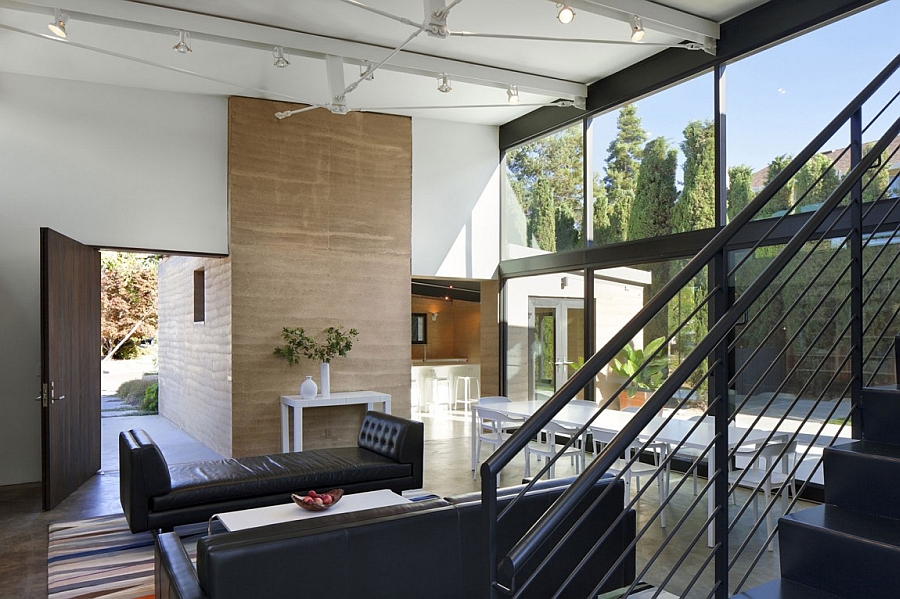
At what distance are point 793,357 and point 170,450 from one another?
7112mm

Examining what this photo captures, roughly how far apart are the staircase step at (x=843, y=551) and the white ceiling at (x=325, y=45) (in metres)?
4.11

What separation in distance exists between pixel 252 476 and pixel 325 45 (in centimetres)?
386

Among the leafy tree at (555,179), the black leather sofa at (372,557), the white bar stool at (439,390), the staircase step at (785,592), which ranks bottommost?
the white bar stool at (439,390)

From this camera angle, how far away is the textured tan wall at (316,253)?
7.47 metres

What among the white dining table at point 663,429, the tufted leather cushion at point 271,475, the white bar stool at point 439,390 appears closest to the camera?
the white dining table at point 663,429

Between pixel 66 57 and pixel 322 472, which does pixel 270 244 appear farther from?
pixel 322 472

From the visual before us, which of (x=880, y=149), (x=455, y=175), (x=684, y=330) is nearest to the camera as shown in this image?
(x=880, y=149)

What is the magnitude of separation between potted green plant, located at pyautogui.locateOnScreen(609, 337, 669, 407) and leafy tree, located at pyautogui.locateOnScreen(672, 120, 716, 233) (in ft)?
4.08

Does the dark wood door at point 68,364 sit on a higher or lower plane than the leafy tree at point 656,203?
lower

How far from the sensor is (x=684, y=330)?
6.75m

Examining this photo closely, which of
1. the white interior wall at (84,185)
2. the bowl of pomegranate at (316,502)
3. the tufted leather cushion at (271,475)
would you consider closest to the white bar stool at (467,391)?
the white interior wall at (84,185)

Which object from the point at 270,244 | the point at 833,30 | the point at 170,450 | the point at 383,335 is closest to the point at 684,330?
the point at 833,30

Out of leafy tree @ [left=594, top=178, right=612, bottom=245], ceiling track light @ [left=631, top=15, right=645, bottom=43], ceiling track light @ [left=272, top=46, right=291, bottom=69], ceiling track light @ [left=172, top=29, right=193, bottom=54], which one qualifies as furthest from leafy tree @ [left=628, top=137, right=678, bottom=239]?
ceiling track light @ [left=172, top=29, right=193, bottom=54]

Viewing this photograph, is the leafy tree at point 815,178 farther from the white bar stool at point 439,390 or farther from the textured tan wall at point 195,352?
the white bar stool at point 439,390
